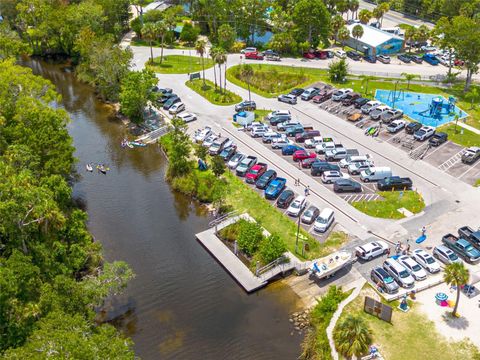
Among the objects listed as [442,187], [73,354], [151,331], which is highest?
[73,354]

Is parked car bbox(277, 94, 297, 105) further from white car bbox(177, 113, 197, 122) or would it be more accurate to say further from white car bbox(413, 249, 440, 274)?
white car bbox(413, 249, 440, 274)

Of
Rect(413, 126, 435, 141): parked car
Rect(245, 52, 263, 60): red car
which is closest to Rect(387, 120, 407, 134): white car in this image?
Rect(413, 126, 435, 141): parked car

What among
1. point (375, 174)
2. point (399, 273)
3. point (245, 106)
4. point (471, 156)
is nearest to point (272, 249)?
point (399, 273)

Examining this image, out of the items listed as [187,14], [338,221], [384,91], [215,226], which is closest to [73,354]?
[215,226]

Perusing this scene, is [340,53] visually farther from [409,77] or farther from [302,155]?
[302,155]

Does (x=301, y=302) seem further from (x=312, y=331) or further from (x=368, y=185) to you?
(x=368, y=185)

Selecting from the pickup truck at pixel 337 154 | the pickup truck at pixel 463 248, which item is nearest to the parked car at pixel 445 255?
the pickup truck at pixel 463 248
